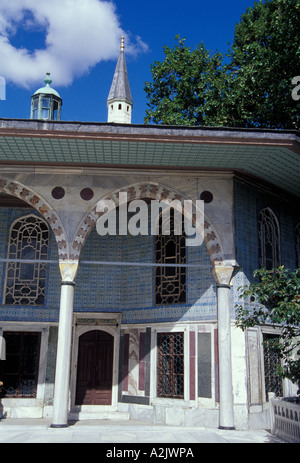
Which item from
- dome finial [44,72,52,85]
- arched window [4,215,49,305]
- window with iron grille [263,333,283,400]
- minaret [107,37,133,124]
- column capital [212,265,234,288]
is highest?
minaret [107,37,133,124]

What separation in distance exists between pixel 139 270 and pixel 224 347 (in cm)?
328

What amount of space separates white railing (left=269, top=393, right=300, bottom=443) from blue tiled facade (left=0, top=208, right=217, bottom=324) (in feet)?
10.2

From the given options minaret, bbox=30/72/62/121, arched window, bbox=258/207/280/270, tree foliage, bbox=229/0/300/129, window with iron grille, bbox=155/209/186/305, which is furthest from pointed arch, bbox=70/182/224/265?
minaret, bbox=30/72/62/121

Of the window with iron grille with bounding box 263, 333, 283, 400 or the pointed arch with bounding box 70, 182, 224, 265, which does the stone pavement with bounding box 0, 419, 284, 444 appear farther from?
the pointed arch with bounding box 70, 182, 224, 265

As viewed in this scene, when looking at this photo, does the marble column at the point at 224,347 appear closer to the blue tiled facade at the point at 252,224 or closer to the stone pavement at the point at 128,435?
→ the stone pavement at the point at 128,435

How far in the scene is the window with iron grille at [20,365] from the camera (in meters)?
10.1

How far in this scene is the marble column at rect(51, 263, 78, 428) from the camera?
7695 mm

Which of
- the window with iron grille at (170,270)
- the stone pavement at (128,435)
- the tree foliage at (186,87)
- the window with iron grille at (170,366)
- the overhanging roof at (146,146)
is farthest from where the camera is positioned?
the tree foliage at (186,87)

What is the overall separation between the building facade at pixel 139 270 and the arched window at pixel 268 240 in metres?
0.02

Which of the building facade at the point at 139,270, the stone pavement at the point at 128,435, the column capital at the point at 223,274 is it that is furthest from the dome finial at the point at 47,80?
the stone pavement at the point at 128,435

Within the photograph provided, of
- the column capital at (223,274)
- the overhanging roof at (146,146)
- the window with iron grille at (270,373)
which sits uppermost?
the overhanging roof at (146,146)

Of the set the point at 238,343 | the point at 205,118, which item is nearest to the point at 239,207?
the point at 238,343

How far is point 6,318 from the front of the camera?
10.5m

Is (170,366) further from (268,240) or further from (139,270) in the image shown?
(268,240)
